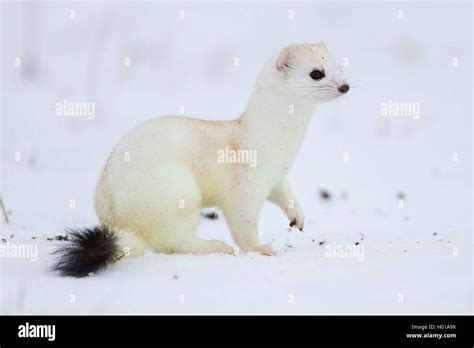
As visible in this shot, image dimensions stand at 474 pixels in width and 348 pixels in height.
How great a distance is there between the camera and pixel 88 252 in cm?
362

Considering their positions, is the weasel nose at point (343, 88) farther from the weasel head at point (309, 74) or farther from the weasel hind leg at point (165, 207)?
the weasel hind leg at point (165, 207)

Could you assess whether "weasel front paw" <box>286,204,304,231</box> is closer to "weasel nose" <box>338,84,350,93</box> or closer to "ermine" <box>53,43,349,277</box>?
"ermine" <box>53,43,349,277</box>

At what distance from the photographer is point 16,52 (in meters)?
10.6

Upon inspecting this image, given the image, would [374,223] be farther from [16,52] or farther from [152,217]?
[16,52]

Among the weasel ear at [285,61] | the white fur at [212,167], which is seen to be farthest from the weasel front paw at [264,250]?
the weasel ear at [285,61]

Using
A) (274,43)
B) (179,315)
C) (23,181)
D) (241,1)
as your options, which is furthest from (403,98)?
(179,315)

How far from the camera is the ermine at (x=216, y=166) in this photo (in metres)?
4.10

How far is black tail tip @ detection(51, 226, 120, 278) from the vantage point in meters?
3.63

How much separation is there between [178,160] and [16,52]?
709cm

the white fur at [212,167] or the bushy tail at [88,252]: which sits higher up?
the white fur at [212,167]

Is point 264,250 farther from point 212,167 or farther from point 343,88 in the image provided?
point 343,88

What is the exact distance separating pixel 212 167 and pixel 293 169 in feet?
13.4

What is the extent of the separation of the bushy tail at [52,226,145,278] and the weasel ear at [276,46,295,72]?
1.36 m

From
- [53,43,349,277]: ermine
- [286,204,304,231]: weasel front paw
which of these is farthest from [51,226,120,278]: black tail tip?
[286,204,304,231]: weasel front paw
